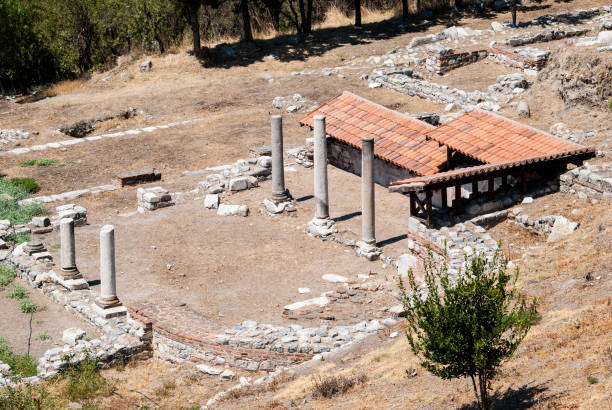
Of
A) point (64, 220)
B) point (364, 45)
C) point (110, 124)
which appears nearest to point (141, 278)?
point (64, 220)

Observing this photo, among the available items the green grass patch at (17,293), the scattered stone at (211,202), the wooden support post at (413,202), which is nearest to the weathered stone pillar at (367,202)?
the wooden support post at (413,202)

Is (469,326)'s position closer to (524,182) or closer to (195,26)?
(524,182)

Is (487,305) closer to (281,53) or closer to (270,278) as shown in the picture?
(270,278)

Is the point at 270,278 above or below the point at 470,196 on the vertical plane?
below

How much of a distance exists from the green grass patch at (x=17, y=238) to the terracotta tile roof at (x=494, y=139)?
12318 mm

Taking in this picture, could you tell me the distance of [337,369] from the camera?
1755 cm

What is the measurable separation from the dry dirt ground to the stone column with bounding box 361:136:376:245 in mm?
642

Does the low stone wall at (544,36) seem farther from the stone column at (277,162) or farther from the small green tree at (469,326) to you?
the small green tree at (469,326)

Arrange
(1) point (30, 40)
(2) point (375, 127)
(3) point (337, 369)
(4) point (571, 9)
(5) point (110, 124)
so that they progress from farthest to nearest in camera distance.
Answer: (1) point (30, 40), (4) point (571, 9), (5) point (110, 124), (2) point (375, 127), (3) point (337, 369)

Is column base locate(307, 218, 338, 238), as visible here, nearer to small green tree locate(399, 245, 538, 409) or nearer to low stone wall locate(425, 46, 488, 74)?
small green tree locate(399, 245, 538, 409)

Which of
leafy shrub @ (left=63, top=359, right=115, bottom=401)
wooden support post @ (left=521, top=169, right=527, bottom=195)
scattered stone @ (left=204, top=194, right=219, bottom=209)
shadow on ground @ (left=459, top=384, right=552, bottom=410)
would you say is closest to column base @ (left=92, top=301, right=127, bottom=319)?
leafy shrub @ (left=63, top=359, right=115, bottom=401)

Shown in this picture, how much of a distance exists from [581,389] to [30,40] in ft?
134

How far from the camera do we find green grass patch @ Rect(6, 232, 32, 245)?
1004 inches

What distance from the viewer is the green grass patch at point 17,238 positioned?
25492 mm
